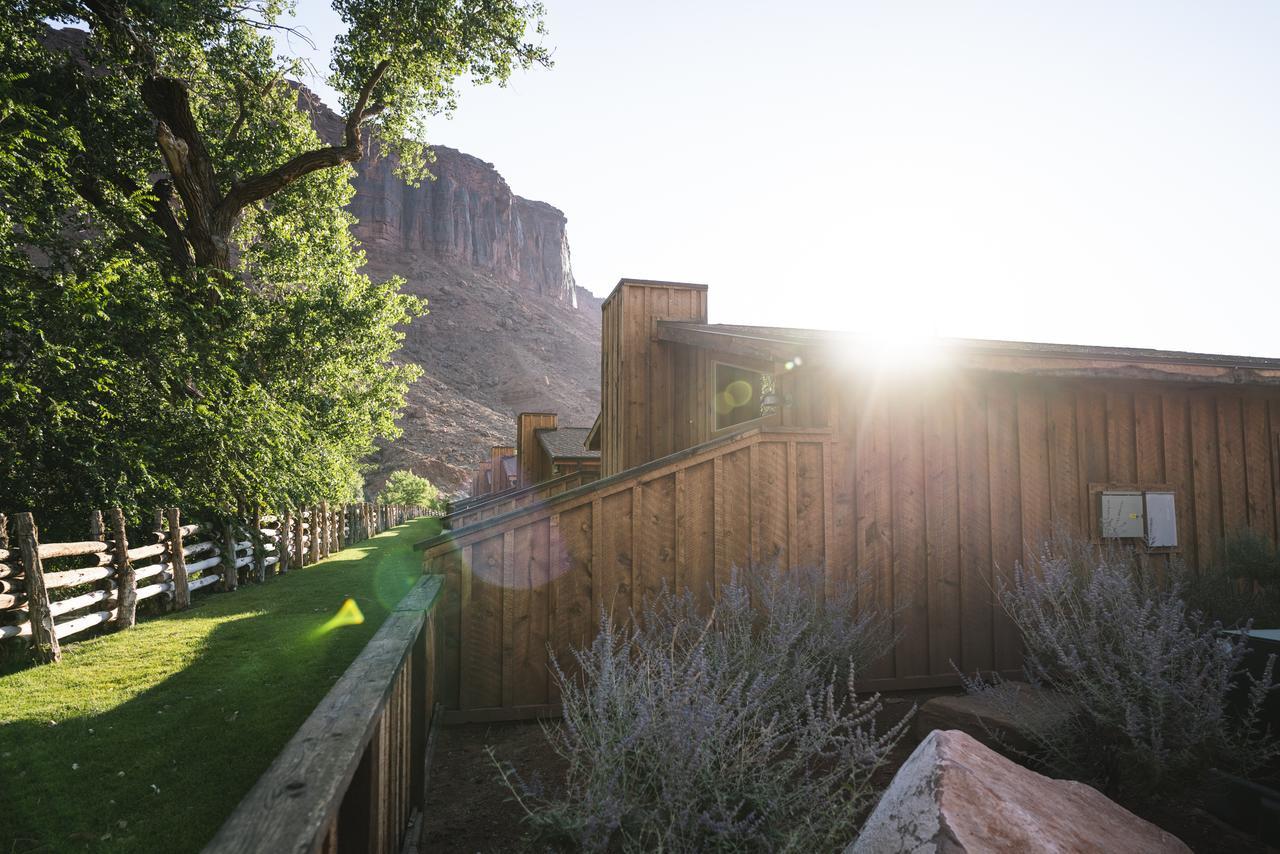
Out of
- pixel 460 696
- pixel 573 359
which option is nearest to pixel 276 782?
pixel 460 696

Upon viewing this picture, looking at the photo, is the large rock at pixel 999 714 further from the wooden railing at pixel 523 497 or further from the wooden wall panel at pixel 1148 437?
the wooden railing at pixel 523 497

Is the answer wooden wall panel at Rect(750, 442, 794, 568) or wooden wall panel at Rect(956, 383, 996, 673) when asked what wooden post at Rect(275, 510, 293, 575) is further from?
wooden wall panel at Rect(956, 383, 996, 673)

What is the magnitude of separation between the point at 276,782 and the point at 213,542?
14.0m

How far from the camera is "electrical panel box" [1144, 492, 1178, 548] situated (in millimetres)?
6324

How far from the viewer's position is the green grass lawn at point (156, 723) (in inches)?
150

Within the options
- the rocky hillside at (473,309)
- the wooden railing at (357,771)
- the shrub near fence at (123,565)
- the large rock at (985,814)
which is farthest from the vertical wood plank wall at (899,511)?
the rocky hillside at (473,309)

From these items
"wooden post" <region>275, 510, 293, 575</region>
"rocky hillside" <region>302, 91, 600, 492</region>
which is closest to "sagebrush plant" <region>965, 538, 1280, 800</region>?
"wooden post" <region>275, 510, 293, 575</region>

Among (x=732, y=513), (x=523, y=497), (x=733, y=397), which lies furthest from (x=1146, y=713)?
(x=523, y=497)

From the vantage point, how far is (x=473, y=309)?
85.2 meters

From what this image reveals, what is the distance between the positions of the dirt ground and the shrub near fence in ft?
17.5

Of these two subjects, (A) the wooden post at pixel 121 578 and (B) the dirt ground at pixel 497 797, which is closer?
(B) the dirt ground at pixel 497 797

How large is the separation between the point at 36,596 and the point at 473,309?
3196 inches

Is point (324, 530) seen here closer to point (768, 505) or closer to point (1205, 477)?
point (768, 505)

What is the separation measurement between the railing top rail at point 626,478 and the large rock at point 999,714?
238 centimetres
